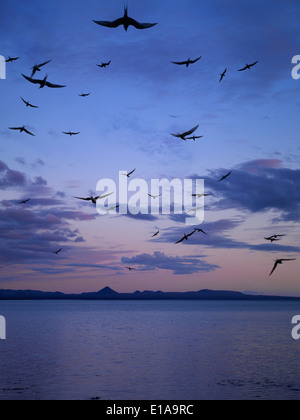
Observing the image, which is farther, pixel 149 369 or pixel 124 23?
pixel 149 369

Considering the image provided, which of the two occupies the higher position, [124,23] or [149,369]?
[124,23]

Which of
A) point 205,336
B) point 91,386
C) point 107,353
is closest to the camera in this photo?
point 91,386

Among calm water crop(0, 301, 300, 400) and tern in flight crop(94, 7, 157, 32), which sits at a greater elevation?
tern in flight crop(94, 7, 157, 32)

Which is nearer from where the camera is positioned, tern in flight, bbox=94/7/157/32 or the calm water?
tern in flight, bbox=94/7/157/32

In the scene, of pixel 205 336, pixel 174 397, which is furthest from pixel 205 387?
pixel 205 336

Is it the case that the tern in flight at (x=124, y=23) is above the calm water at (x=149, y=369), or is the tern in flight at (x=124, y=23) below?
above

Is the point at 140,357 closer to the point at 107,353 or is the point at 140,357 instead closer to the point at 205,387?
the point at 107,353

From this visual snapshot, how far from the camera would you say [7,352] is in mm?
62625

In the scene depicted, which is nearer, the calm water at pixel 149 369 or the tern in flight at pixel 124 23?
the tern in flight at pixel 124 23
